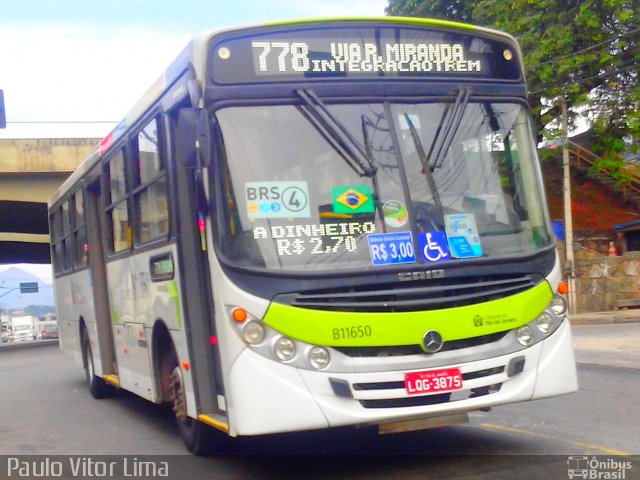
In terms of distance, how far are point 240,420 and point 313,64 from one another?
8.29ft

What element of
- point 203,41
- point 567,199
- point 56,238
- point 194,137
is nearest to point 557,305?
point 194,137

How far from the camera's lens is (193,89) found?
22.6ft

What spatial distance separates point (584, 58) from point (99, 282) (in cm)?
1614

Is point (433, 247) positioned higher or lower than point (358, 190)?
lower

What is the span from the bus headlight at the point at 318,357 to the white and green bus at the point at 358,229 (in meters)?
0.01

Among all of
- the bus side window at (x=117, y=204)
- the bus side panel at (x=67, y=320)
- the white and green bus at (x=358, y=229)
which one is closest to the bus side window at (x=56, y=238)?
the bus side panel at (x=67, y=320)

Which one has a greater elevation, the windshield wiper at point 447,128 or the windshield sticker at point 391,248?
the windshield wiper at point 447,128

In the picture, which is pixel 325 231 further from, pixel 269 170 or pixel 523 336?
pixel 523 336

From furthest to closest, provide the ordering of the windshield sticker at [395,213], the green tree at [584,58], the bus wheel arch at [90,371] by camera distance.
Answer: the green tree at [584,58] → the bus wheel arch at [90,371] → the windshield sticker at [395,213]

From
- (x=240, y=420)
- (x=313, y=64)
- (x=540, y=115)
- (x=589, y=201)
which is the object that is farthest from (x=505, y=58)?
(x=589, y=201)

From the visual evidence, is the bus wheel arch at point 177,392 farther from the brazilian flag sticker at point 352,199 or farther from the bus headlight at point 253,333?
the brazilian flag sticker at point 352,199

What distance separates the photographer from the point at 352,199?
22.3ft

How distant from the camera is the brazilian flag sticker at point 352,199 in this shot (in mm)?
6770

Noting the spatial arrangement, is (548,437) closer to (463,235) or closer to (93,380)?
(463,235)
